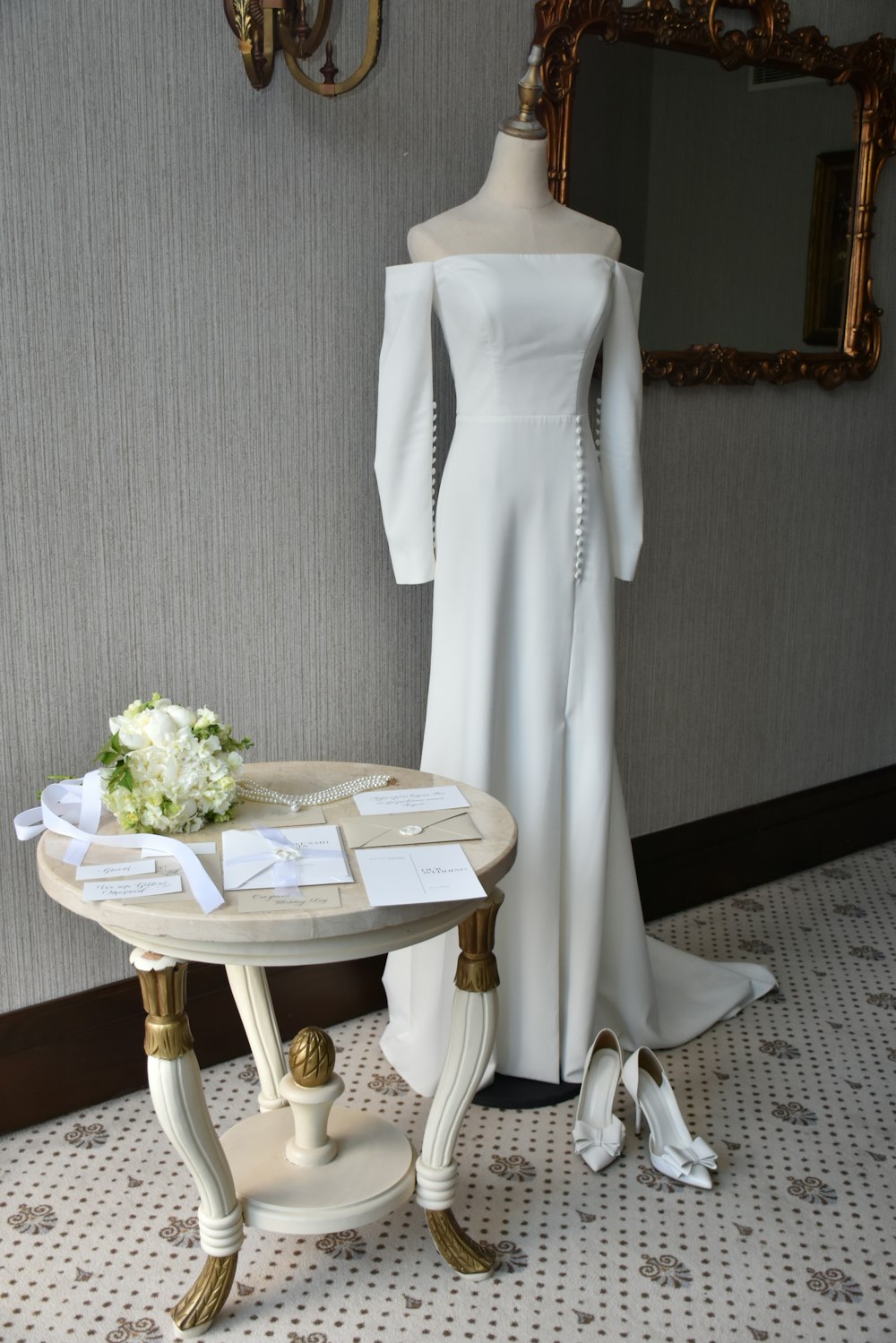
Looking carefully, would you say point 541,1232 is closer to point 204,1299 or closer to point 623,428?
point 204,1299

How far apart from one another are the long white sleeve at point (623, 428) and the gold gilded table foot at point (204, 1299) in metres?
1.34

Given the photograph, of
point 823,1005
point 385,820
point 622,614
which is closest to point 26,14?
point 385,820

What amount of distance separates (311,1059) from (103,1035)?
2.21 feet

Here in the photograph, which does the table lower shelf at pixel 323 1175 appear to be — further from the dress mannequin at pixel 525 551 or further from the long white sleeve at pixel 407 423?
the long white sleeve at pixel 407 423

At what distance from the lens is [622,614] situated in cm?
293

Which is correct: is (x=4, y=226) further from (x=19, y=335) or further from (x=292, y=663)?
(x=292, y=663)

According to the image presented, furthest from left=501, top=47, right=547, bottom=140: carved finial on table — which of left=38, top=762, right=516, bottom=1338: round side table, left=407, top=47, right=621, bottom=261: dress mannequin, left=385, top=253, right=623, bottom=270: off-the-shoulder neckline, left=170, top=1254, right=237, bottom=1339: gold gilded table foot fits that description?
left=170, top=1254, right=237, bottom=1339: gold gilded table foot

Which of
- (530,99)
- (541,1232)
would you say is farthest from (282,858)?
(530,99)

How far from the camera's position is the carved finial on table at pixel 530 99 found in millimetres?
2135

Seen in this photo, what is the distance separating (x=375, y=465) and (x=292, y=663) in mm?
419

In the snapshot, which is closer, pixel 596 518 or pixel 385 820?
pixel 385 820

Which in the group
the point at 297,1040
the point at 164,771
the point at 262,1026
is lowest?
the point at 262,1026

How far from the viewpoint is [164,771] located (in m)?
1.68

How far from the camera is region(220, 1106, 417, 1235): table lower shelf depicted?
5.69 ft
